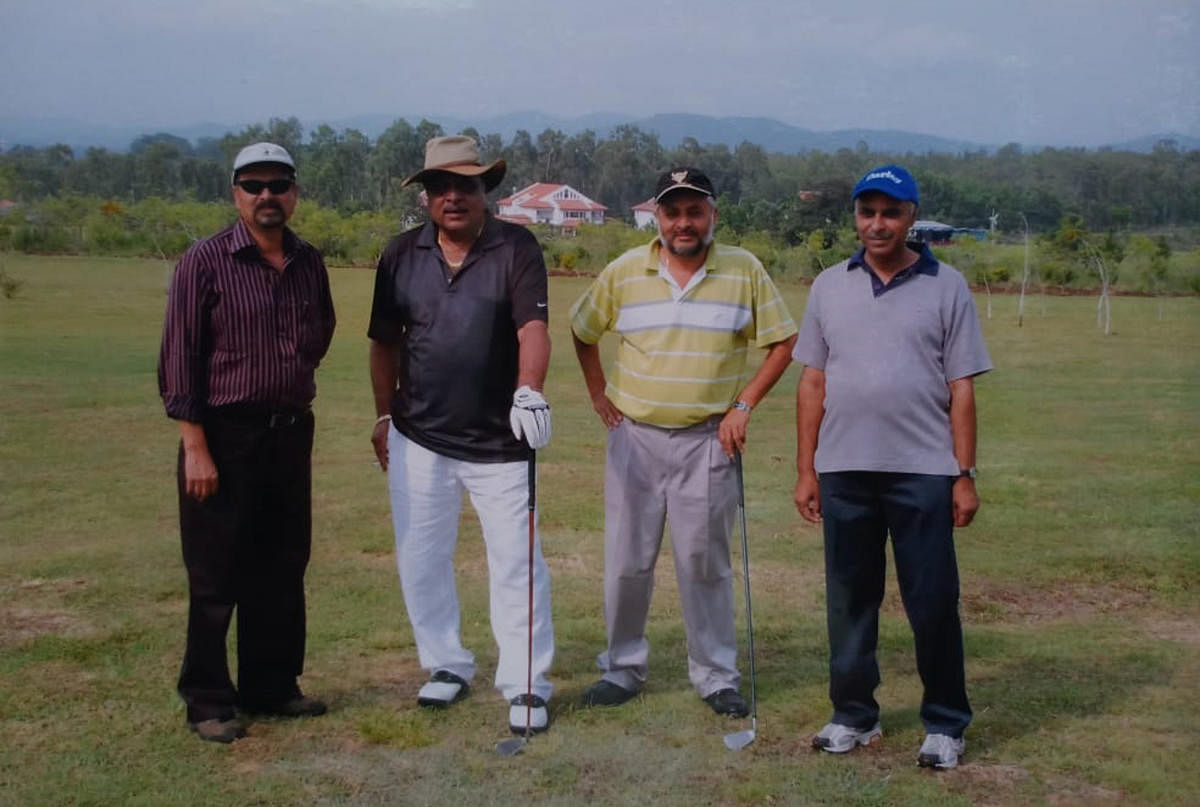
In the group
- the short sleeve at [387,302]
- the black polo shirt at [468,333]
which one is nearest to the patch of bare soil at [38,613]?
the short sleeve at [387,302]

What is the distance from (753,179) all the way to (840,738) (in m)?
60.7

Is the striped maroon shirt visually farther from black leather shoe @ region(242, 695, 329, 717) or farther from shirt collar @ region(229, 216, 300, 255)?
black leather shoe @ region(242, 695, 329, 717)

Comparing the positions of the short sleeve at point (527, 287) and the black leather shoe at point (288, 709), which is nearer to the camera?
the short sleeve at point (527, 287)

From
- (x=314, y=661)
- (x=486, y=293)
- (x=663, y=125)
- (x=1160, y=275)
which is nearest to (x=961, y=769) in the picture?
(x=486, y=293)

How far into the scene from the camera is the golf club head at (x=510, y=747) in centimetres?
451

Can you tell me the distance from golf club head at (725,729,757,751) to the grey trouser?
0.34 meters

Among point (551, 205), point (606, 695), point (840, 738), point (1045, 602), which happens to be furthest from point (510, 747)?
point (551, 205)

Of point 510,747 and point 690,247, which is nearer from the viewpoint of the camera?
point 510,747

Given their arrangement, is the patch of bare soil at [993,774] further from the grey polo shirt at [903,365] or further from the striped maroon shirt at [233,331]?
the striped maroon shirt at [233,331]

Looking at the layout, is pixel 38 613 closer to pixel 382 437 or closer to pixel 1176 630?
pixel 382 437

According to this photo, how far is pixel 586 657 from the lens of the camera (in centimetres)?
575

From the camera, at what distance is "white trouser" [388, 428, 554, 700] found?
15.9 feet

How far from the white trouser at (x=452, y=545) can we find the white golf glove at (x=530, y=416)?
0.26 metres

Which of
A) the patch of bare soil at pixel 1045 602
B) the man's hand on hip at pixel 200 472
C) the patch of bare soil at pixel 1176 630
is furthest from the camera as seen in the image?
the patch of bare soil at pixel 1045 602
